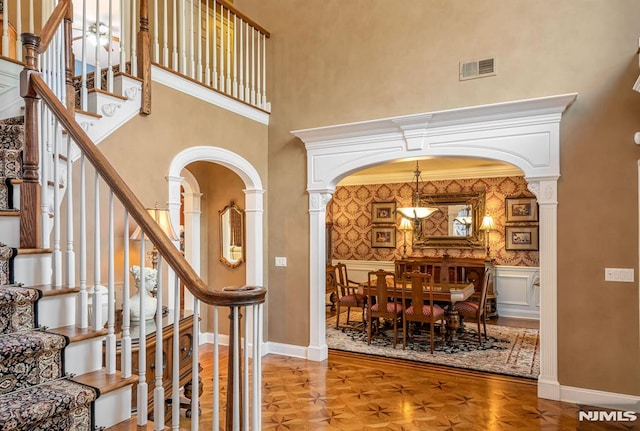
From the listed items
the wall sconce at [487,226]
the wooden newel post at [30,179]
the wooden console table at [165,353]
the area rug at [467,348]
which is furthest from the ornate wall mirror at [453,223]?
the wooden newel post at [30,179]

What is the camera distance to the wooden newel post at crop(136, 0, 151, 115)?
11.0 feet

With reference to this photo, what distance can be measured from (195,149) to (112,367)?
8.50ft

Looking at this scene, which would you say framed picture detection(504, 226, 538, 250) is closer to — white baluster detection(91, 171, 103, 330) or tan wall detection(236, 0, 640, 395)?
tan wall detection(236, 0, 640, 395)

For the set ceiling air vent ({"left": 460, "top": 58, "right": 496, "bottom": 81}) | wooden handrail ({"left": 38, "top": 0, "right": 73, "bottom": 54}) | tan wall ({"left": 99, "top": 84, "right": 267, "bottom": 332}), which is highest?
ceiling air vent ({"left": 460, "top": 58, "right": 496, "bottom": 81})

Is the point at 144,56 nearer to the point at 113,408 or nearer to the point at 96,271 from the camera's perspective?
the point at 96,271

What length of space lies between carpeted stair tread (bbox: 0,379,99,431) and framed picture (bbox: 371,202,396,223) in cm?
710

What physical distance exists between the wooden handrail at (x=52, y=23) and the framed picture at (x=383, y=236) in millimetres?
6615

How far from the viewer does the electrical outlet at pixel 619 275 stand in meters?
3.45

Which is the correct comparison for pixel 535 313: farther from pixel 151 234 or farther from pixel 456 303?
pixel 151 234

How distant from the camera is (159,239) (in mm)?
1730

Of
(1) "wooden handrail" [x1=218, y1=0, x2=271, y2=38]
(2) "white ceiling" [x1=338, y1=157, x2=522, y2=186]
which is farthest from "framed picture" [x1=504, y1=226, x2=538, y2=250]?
(1) "wooden handrail" [x1=218, y1=0, x2=271, y2=38]

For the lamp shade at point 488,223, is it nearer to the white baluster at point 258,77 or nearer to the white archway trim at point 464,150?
the white archway trim at point 464,150

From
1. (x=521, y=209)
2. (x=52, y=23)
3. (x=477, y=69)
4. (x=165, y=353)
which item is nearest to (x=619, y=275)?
(x=477, y=69)

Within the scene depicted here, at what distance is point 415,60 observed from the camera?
14.3 ft
